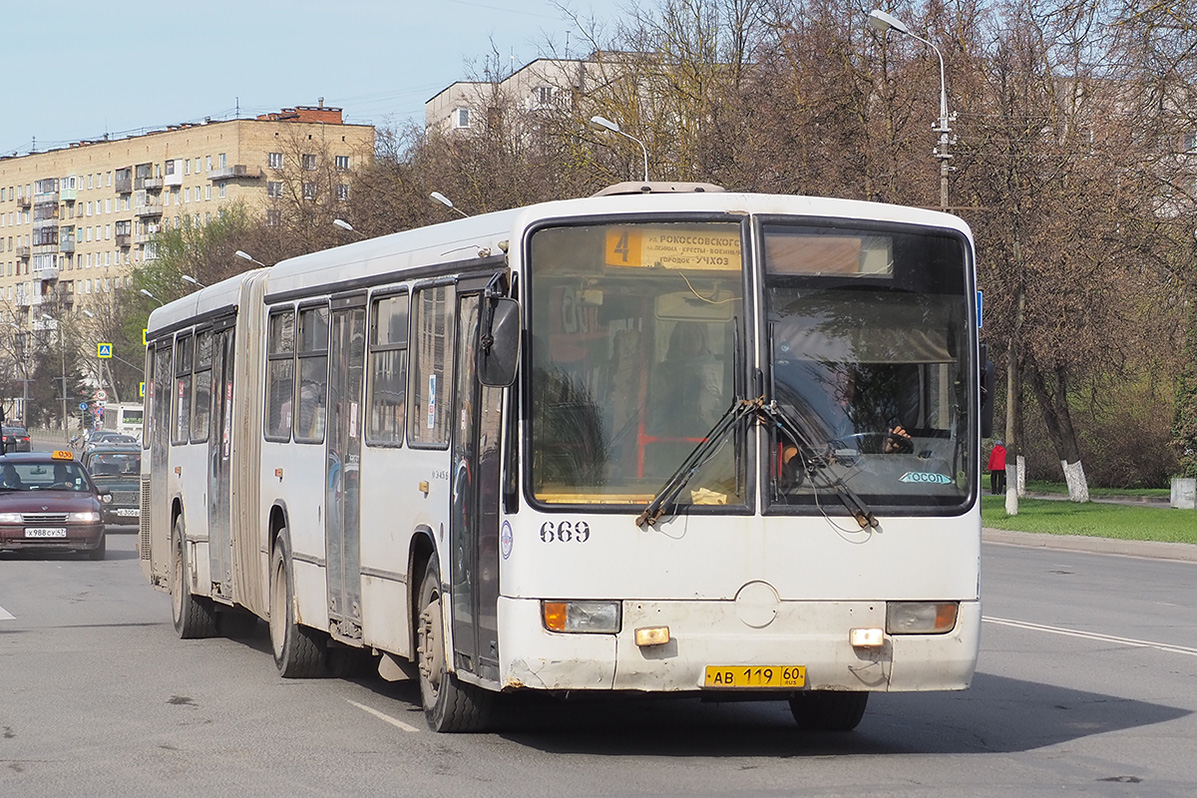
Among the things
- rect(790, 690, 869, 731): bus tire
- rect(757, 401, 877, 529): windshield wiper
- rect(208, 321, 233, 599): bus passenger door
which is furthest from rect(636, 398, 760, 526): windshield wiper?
rect(208, 321, 233, 599): bus passenger door

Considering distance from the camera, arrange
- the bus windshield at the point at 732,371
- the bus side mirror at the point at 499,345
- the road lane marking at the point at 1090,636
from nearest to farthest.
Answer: the bus side mirror at the point at 499,345 < the bus windshield at the point at 732,371 < the road lane marking at the point at 1090,636

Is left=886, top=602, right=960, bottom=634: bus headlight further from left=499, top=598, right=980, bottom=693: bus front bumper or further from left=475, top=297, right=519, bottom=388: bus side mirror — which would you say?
left=475, top=297, right=519, bottom=388: bus side mirror

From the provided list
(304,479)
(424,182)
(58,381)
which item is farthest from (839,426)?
(58,381)

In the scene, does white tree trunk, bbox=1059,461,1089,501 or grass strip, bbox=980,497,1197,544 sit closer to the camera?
grass strip, bbox=980,497,1197,544

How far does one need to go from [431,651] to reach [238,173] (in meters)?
133

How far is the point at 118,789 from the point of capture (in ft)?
28.1

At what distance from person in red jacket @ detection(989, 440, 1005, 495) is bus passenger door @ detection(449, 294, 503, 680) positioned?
43116mm

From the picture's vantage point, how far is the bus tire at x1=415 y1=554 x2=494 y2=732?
10.0 metres

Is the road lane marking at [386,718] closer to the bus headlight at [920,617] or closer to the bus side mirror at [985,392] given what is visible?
the bus headlight at [920,617]

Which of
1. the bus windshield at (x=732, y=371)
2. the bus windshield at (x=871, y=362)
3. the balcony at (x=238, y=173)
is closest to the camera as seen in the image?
the bus windshield at (x=732, y=371)

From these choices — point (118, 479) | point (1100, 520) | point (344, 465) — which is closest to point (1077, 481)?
point (1100, 520)

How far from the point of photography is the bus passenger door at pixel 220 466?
15.0m

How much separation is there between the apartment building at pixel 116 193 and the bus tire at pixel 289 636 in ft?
369

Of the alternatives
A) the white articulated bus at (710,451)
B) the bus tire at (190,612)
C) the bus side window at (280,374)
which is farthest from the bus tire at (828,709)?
the bus tire at (190,612)
